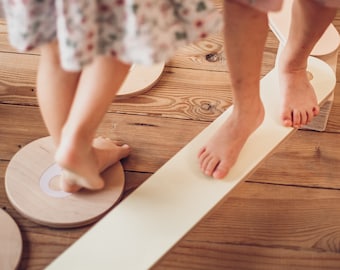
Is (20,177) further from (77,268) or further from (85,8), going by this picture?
(85,8)

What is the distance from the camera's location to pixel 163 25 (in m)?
0.69

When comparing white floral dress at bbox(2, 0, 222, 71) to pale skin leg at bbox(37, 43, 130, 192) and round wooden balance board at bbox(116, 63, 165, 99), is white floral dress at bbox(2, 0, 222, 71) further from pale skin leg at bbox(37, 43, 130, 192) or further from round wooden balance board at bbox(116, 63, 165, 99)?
round wooden balance board at bbox(116, 63, 165, 99)

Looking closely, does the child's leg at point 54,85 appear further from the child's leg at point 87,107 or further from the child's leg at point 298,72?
the child's leg at point 298,72

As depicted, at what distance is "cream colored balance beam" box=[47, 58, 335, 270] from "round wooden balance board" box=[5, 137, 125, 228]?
0.09 meters

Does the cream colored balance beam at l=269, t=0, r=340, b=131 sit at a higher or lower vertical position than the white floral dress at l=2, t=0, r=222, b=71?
lower

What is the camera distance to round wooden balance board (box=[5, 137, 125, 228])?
1.10 metres

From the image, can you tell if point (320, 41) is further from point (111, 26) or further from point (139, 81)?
point (111, 26)

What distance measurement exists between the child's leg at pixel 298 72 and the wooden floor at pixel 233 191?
0.12 meters

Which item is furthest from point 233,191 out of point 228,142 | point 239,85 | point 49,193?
point 49,193

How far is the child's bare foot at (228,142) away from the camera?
108 cm

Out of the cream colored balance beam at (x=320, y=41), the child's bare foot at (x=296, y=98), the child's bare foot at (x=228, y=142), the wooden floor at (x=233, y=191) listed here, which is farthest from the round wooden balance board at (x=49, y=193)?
the cream colored balance beam at (x=320, y=41)

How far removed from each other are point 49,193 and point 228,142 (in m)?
0.36

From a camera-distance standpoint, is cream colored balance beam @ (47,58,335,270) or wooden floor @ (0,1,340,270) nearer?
cream colored balance beam @ (47,58,335,270)

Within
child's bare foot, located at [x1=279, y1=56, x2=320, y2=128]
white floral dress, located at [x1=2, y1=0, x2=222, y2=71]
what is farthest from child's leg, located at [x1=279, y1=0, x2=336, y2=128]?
white floral dress, located at [x1=2, y1=0, x2=222, y2=71]
